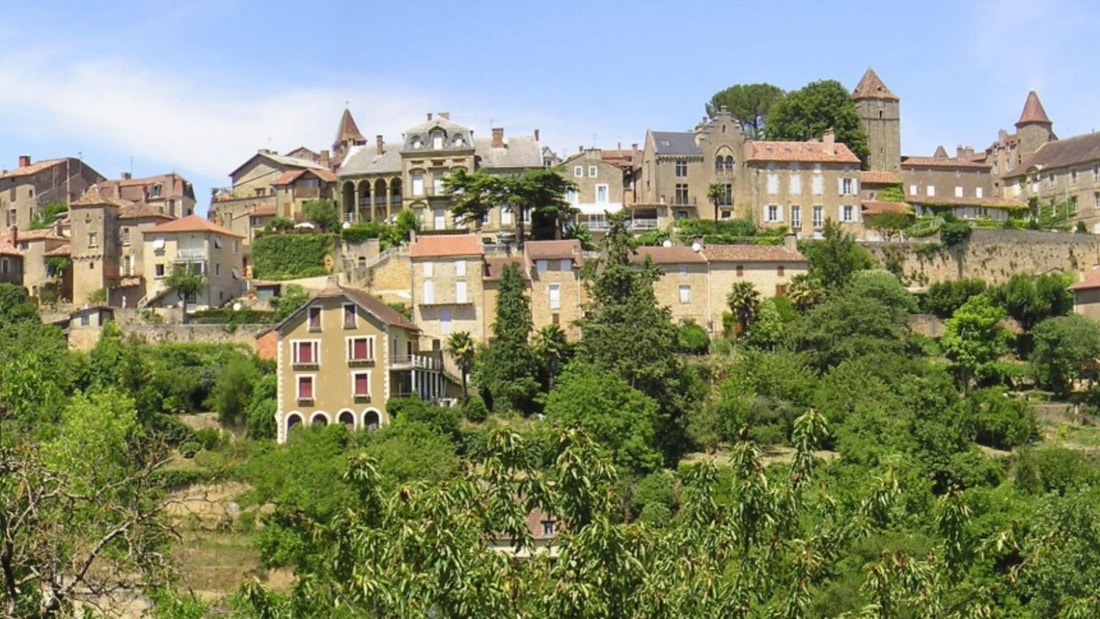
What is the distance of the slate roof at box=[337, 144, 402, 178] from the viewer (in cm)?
7812

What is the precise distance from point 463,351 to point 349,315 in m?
4.68

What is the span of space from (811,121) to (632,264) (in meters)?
28.6

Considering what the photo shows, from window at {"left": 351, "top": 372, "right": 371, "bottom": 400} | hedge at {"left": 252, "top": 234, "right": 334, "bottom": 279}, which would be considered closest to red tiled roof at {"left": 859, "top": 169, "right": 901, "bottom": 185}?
hedge at {"left": 252, "top": 234, "right": 334, "bottom": 279}

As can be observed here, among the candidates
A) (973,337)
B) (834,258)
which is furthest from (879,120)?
(973,337)

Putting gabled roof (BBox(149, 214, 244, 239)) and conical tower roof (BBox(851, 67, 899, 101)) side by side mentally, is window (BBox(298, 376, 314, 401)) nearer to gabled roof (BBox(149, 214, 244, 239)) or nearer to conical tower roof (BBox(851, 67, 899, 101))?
gabled roof (BBox(149, 214, 244, 239))

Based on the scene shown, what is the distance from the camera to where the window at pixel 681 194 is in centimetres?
7369

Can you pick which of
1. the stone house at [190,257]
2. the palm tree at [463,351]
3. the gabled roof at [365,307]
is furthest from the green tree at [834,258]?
the stone house at [190,257]

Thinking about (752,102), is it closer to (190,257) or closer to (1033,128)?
(1033,128)

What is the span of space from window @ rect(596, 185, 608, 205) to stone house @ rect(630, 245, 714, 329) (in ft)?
43.8

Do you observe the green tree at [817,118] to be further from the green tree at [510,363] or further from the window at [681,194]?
the green tree at [510,363]

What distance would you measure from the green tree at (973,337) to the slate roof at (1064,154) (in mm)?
26901

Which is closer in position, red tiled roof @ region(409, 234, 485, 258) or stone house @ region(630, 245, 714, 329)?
red tiled roof @ region(409, 234, 485, 258)

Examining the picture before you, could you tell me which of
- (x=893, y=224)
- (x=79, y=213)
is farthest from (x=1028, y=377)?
(x=79, y=213)

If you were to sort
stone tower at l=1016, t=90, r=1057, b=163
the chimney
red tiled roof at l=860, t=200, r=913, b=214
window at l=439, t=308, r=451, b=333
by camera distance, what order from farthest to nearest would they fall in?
stone tower at l=1016, t=90, r=1057, b=163 → red tiled roof at l=860, t=200, r=913, b=214 → the chimney → window at l=439, t=308, r=451, b=333
